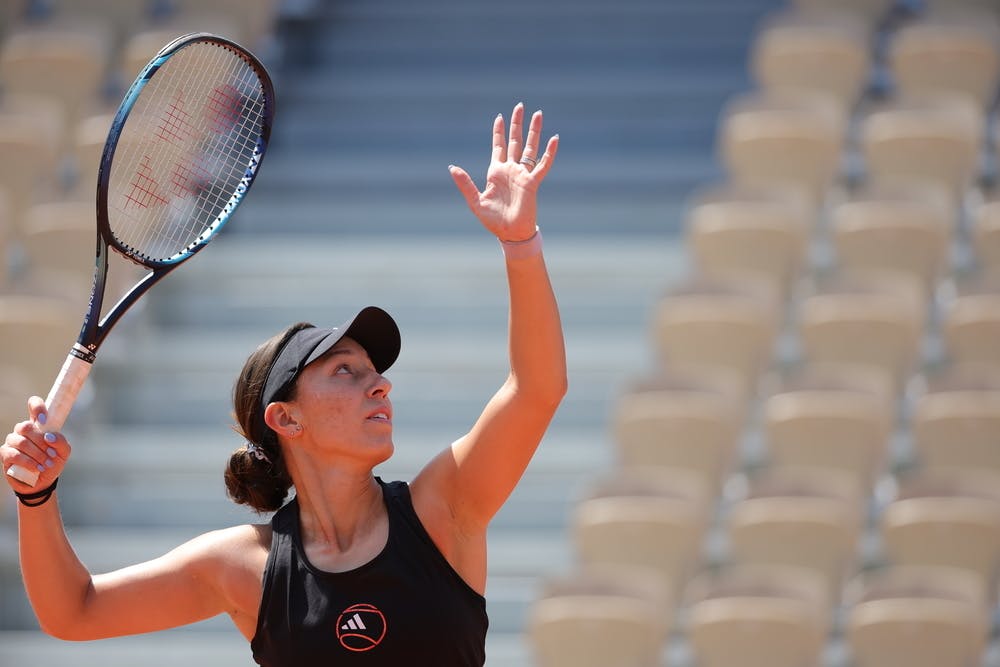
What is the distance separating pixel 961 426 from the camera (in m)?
5.50

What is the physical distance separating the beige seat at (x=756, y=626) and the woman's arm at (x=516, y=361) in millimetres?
2687

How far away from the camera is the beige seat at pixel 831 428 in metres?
5.41

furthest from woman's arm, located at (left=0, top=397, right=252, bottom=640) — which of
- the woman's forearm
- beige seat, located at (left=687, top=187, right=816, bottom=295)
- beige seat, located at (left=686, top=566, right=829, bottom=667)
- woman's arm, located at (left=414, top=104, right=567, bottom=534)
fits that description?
beige seat, located at (left=687, top=187, right=816, bottom=295)

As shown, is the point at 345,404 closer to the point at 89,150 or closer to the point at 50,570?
the point at 50,570

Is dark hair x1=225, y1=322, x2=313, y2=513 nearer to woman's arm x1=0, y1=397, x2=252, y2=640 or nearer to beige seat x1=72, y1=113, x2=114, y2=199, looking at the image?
woman's arm x1=0, y1=397, x2=252, y2=640

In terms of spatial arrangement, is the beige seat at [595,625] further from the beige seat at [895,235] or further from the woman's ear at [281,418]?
the woman's ear at [281,418]

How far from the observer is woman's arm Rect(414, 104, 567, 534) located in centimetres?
207

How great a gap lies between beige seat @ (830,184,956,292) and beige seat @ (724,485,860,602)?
4.76ft

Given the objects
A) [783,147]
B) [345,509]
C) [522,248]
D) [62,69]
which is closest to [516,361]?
[522,248]

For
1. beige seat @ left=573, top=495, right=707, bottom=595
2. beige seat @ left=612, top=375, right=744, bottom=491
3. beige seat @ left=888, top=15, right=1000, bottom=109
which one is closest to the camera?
beige seat @ left=573, top=495, right=707, bottom=595

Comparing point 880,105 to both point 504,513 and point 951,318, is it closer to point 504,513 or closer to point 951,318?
point 951,318

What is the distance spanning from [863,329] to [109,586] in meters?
4.10

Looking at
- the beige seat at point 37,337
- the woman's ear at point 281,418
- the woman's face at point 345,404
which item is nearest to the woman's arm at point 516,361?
the woman's face at point 345,404

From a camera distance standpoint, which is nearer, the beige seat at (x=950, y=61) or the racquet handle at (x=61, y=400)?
the racquet handle at (x=61, y=400)
